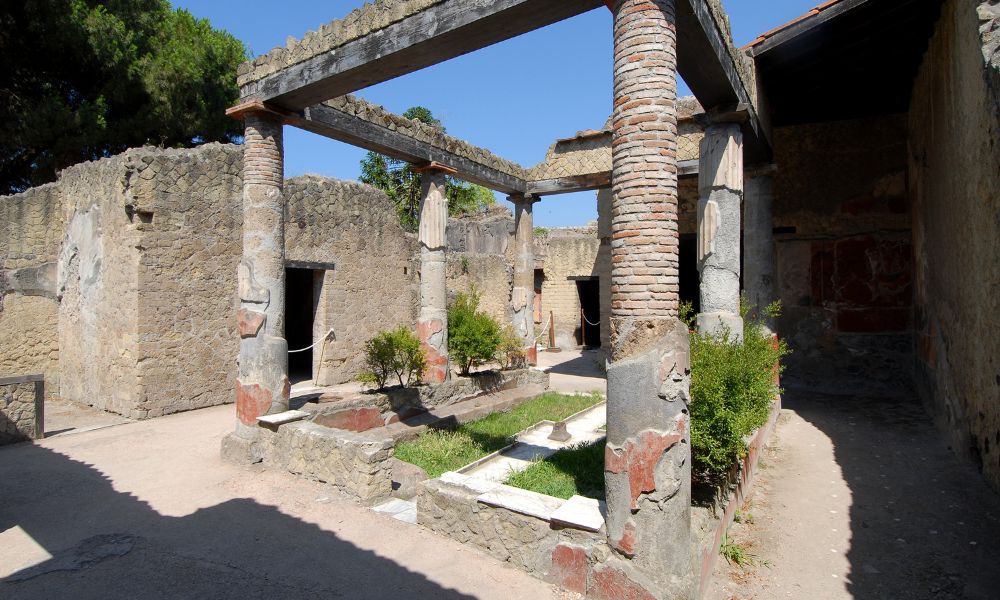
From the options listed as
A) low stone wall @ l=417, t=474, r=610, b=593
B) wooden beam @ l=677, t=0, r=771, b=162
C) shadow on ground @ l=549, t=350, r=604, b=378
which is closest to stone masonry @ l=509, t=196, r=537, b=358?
shadow on ground @ l=549, t=350, r=604, b=378

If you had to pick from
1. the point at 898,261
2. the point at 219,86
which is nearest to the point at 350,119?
the point at 898,261

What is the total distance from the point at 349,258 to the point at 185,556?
752cm

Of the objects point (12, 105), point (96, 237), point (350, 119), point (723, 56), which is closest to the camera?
point (723, 56)

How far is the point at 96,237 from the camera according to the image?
27.7 feet

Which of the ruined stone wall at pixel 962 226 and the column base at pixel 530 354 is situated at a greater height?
the ruined stone wall at pixel 962 226

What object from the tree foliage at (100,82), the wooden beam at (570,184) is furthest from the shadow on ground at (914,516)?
the tree foliage at (100,82)

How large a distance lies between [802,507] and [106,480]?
20.9ft

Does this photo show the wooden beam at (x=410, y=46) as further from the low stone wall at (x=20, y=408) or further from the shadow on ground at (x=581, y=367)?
the shadow on ground at (x=581, y=367)

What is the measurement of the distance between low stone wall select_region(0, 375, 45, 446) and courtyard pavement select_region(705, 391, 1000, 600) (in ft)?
24.8

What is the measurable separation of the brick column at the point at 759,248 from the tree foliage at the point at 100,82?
15.8 meters

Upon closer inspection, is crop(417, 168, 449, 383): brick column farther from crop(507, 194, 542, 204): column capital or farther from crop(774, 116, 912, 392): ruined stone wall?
crop(774, 116, 912, 392): ruined stone wall

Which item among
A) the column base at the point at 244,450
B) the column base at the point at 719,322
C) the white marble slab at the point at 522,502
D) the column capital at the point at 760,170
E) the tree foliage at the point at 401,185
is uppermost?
the tree foliage at the point at 401,185

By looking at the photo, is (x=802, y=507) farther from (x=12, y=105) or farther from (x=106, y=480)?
(x=12, y=105)

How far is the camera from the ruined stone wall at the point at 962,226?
13.7 feet
